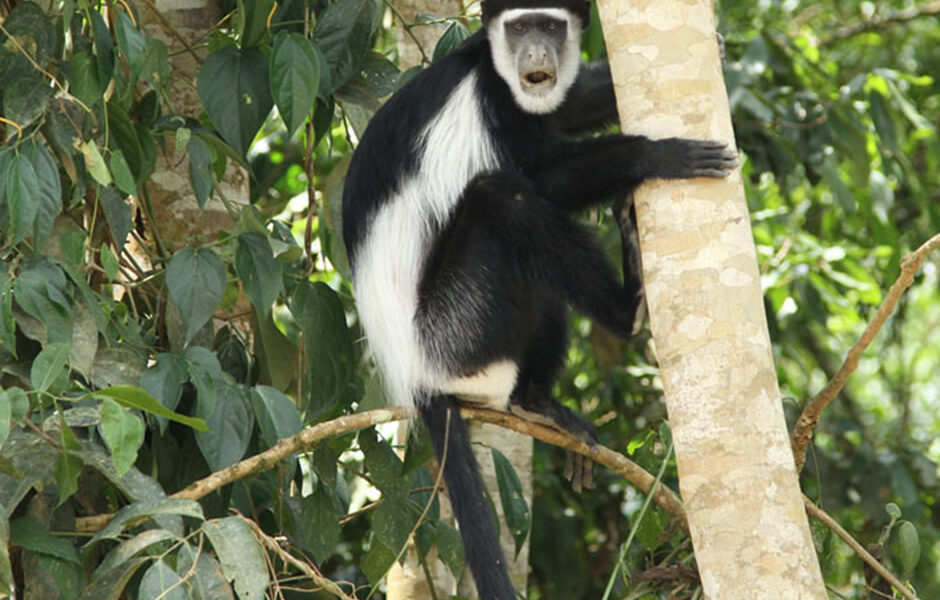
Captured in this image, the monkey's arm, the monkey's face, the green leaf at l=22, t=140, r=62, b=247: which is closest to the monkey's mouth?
the monkey's face

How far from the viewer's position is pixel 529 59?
2.74m

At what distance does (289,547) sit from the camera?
2398mm

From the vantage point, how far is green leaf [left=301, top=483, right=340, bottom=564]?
241 cm

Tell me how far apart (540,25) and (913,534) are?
146cm

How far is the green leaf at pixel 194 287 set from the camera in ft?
7.15

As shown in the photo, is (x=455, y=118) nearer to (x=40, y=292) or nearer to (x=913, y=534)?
(x=40, y=292)

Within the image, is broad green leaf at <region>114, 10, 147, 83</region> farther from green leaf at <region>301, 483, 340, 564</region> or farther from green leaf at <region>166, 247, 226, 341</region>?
green leaf at <region>301, 483, 340, 564</region>

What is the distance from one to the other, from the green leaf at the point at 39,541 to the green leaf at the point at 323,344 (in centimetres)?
67

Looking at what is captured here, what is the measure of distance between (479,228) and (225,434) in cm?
85

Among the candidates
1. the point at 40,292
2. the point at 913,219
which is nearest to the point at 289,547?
the point at 40,292

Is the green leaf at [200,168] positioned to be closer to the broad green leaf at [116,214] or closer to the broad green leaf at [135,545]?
the broad green leaf at [116,214]

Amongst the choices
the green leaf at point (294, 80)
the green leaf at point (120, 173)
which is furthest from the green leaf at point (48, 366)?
the green leaf at point (294, 80)

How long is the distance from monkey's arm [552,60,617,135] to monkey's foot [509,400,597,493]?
2.30 feet

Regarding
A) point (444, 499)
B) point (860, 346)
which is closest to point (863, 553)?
point (860, 346)
